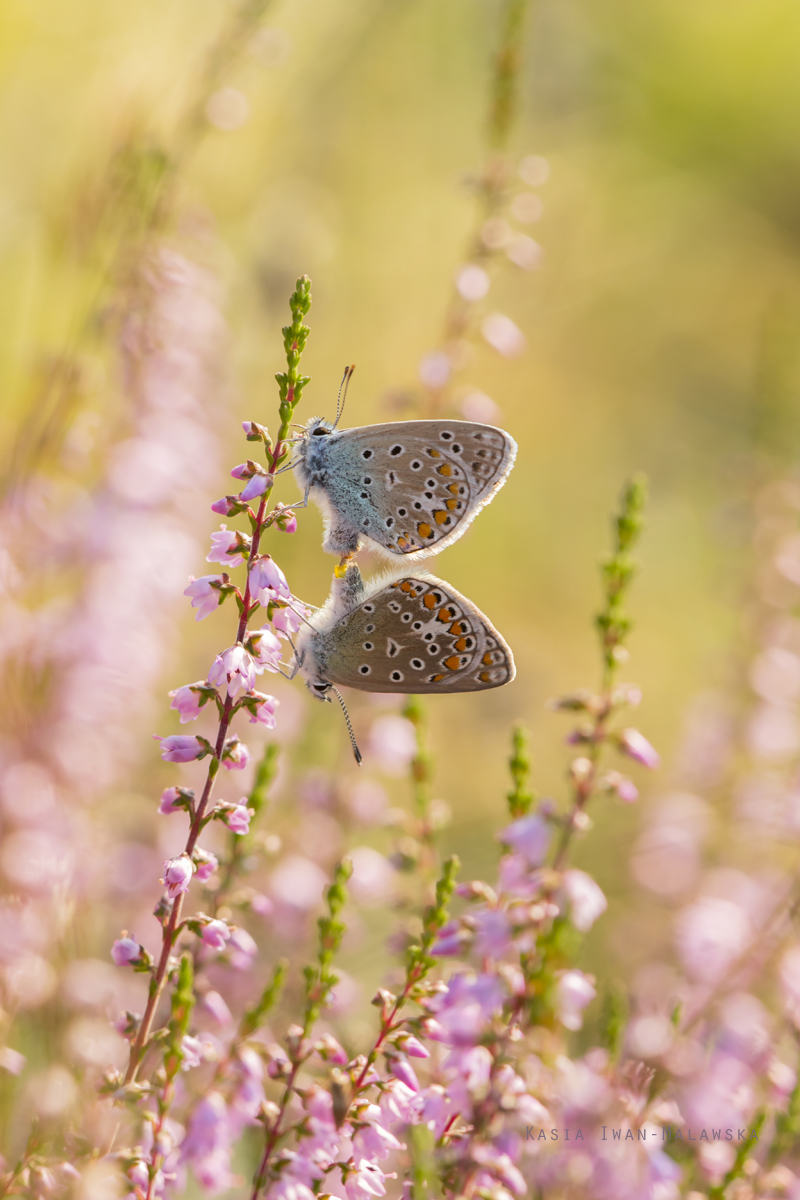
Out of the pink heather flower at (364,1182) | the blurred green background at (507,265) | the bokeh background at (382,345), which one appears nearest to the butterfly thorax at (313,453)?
the bokeh background at (382,345)

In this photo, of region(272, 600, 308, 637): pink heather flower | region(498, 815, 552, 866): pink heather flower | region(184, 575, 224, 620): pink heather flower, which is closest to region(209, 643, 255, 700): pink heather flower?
region(184, 575, 224, 620): pink heather flower

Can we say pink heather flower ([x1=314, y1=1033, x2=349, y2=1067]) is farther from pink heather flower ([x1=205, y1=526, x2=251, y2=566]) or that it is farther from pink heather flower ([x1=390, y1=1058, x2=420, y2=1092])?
pink heather flower ([x1=205, y1=526, x2=251, y2=566])

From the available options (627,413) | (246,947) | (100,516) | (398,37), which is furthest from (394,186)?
(246,947)

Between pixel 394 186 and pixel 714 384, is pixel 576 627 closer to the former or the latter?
pixel 714 384

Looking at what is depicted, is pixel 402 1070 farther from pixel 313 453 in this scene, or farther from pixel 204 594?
pixel 313 453

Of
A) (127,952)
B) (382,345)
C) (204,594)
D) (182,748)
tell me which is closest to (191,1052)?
(127,952)

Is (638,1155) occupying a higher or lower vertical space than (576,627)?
lower

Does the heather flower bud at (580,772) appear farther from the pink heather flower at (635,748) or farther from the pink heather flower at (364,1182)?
the pink heather flower at (364,1182)
